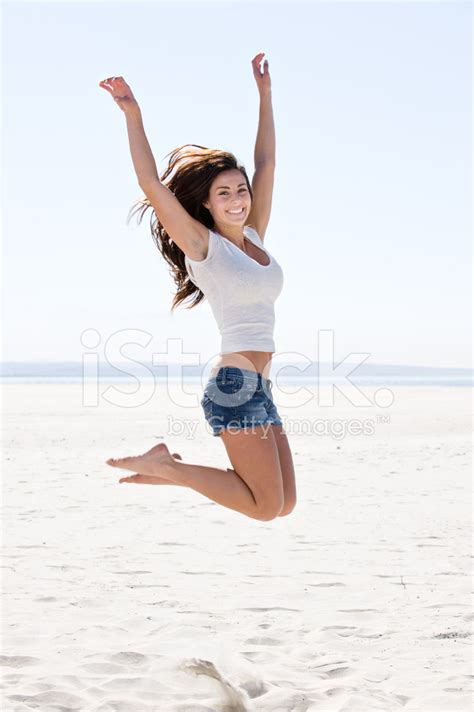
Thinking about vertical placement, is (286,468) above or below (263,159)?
below

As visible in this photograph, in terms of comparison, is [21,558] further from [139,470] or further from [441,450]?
[441,450]

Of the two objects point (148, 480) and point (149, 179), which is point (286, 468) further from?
point (149, 179)

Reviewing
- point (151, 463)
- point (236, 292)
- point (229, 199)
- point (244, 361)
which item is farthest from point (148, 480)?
point (229, 199)

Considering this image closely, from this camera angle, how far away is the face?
12.6 feet

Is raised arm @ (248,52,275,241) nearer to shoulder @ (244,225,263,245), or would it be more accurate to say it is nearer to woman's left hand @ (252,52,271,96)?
woman's left hand @ (252,52,271,96)

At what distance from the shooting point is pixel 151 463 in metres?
3.59

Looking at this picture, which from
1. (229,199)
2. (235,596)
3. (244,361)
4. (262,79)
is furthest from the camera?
(235,596)

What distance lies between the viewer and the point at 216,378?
365cm

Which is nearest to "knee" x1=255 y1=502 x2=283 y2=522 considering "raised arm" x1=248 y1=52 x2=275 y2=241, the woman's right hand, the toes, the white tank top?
the toes

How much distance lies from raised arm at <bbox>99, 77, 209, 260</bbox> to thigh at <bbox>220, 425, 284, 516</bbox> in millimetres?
890

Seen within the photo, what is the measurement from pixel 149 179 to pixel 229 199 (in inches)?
17.9

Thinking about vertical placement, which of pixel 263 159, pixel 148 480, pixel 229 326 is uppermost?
pixel 263 159

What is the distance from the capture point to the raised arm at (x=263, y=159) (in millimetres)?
4270

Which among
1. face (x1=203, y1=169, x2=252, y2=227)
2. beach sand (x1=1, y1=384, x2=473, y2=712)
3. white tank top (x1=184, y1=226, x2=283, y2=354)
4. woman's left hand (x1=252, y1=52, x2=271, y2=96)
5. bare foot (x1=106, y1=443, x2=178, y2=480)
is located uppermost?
woman's left hand (x1=252, y1=52, x2=271, y2=96)
